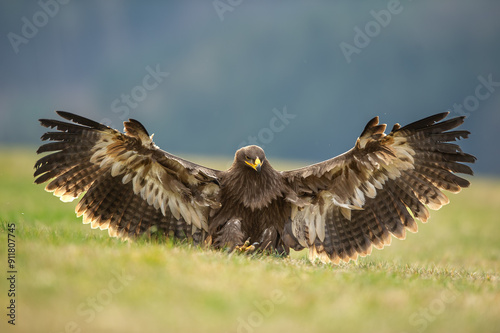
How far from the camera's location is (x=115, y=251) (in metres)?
5.72

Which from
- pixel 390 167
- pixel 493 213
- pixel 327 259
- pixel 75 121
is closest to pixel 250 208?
pixel 327 259

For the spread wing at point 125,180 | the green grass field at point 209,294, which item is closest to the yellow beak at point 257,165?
the spread wing at point 125,180

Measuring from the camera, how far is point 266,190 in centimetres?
770

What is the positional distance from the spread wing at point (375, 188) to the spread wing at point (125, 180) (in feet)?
4.45

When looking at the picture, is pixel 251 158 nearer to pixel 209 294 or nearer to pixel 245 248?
pixel 245 248

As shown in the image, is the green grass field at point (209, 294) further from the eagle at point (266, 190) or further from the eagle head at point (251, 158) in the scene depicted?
the eagle head at point (251, 158)

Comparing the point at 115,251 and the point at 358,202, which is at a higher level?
the point at 358,202

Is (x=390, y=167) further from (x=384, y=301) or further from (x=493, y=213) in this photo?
(x=493, y=213)

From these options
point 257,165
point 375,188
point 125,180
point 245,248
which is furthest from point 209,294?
point 375,188

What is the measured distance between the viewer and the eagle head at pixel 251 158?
746 cm

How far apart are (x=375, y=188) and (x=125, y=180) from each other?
3450 millimetres

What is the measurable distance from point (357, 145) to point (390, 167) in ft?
2.44

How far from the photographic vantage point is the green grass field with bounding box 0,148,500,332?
427 cm

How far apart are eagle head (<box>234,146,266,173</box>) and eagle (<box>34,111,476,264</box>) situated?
2cm
